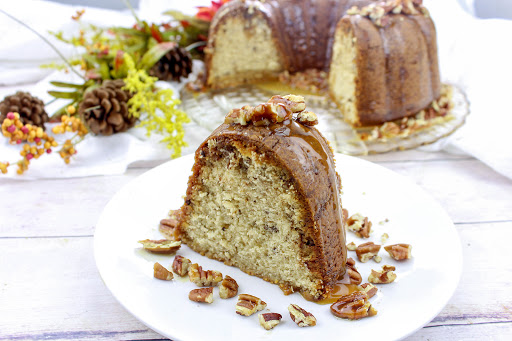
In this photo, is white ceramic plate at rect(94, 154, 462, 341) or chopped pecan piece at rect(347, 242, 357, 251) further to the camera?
chopped pecan piece at rect(347, 242, 357, 251)

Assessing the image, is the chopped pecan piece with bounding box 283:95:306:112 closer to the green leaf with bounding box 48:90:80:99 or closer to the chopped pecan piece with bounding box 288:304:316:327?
the chopped pecan piece with bounding box 288:304:316:327

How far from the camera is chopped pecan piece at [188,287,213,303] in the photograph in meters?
1.45

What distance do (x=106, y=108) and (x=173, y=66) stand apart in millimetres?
681

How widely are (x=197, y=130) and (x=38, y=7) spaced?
1.65m

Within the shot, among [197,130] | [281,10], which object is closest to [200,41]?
[281,10]

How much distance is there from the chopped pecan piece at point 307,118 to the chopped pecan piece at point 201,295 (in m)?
0.58

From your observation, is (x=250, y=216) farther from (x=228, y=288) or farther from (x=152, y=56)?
(x=152, y=56)

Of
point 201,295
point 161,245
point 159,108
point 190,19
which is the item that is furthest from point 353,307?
point 190,19

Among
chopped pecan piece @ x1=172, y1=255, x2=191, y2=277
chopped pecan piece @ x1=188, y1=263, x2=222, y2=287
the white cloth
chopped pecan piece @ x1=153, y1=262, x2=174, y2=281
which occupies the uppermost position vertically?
the white cloth

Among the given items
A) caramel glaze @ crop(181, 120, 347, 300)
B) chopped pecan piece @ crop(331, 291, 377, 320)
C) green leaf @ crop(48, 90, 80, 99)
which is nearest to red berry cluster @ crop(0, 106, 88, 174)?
green leaf @ crop(48, 90, 80, 99)

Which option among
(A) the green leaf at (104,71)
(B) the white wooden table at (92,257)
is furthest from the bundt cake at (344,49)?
(A) the green leaf at (104,71)

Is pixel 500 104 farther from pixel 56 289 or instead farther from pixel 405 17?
pixel 56 289

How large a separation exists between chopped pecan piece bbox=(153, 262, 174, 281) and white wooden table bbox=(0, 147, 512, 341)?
0.16m

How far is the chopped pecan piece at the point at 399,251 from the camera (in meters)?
1.60
